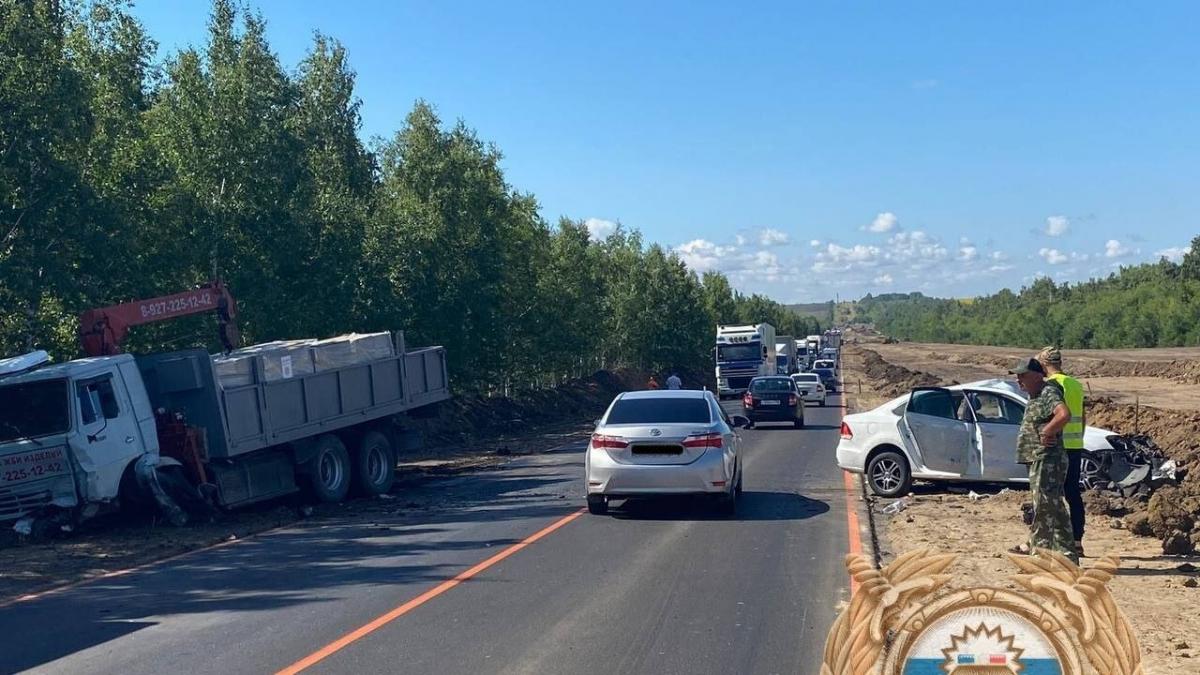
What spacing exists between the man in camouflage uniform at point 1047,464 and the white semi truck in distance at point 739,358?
43889 millimetres

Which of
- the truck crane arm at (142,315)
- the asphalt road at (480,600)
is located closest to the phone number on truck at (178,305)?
the truck crane arm at (142,315)

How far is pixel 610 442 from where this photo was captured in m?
13.8

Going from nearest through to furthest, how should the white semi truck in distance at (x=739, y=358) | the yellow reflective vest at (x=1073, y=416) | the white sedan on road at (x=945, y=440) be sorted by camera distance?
the yellow reflective vest at (x=1073, y=416) → the white sedan on road at (x=945, y=440) → the white semi truck in distance at (x=739, y=358)

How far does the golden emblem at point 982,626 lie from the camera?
3.64 m

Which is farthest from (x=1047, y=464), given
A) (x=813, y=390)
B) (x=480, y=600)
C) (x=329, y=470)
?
(x=813, y=390)

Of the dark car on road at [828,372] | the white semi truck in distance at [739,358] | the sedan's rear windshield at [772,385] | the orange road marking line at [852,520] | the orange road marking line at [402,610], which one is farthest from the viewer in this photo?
the dark car on road at [828,372]

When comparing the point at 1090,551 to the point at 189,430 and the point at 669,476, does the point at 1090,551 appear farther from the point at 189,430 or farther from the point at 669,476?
the point at 189,430

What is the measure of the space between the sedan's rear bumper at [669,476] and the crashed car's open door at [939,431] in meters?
3.70

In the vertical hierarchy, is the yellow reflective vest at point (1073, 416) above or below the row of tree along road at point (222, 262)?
below

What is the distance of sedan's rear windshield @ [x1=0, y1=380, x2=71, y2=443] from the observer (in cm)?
1412

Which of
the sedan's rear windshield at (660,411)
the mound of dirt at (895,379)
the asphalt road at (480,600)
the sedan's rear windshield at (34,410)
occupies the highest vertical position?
the sedan's rear windshield at (34,410)

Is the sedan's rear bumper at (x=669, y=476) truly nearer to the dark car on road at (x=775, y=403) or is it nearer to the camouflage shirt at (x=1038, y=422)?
the camouflage shirt at (x=1038, y=422)

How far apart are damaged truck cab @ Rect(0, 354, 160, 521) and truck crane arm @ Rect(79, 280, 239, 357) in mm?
1603

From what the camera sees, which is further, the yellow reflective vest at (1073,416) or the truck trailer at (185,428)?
the truck trailer at (185,428)
